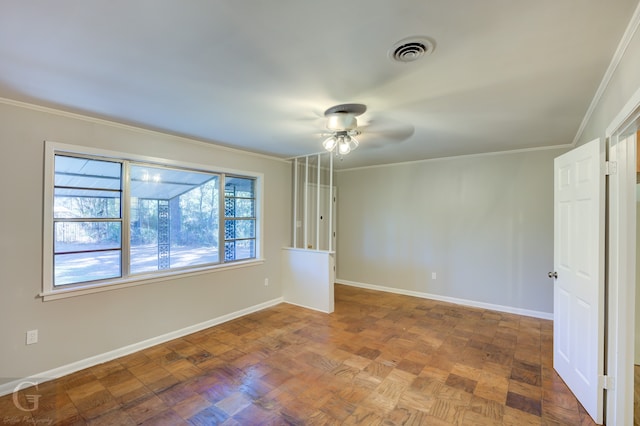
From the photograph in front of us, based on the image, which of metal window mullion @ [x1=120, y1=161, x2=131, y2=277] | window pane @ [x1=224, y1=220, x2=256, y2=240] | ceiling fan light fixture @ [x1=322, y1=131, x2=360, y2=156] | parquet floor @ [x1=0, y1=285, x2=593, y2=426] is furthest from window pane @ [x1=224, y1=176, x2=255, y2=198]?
ceiling fan light fixture @ [x1=322, y1=131, x2=360, y2=156]

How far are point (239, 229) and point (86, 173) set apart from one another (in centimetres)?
198

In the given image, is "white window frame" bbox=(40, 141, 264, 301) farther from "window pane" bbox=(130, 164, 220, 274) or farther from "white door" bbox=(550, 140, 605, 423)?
"white door" bbox=(550, 140, 605, 423)

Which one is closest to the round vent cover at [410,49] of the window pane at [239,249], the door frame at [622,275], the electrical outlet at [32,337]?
the door frame at [622,275]

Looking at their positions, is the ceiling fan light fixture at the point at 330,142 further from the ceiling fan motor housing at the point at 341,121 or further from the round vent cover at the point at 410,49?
the round vent cover at the point at 410,49

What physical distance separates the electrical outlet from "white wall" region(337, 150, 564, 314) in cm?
476

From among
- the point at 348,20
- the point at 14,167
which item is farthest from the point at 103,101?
the point at 348,20

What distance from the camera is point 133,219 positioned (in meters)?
3.24

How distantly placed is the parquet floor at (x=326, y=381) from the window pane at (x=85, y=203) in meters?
1.48

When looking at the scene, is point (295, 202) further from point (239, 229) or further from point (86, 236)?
point (86, 236)

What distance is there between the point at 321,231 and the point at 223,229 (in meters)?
2.34

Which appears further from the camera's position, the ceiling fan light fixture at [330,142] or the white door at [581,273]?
the ceiling fan light fixture at [330,142]

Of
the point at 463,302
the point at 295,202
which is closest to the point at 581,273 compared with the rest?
the point at 463,302

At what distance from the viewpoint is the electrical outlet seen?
2508 mm

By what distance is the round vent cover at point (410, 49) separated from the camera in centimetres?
156
